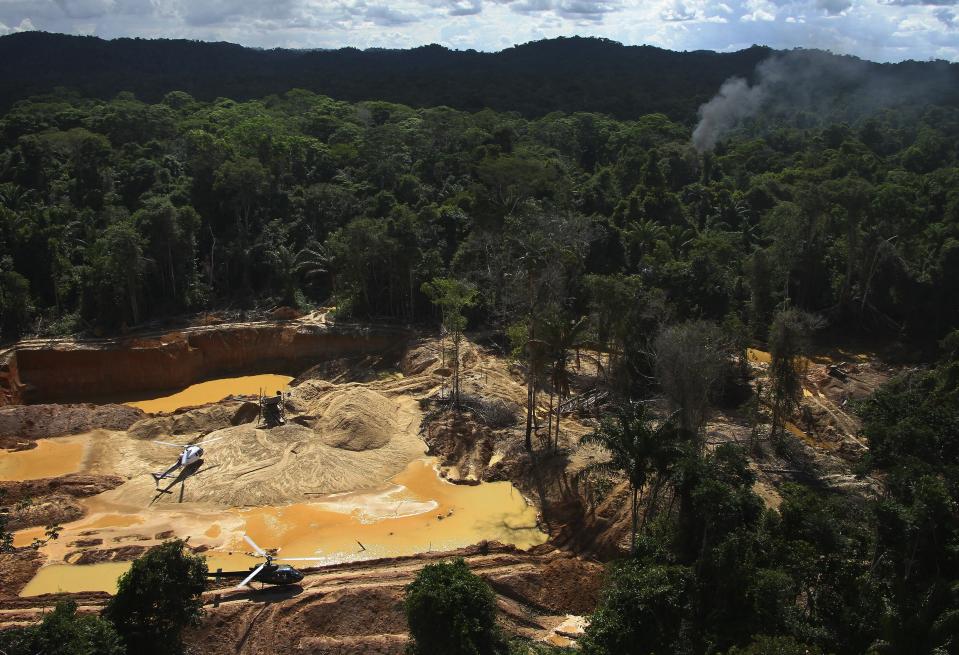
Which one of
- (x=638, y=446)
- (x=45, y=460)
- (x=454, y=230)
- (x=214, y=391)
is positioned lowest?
(x=214, y=391)

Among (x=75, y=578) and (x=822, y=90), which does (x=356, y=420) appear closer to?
(x=75, y=578)

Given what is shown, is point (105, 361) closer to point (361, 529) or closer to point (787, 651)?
point (361, 529)

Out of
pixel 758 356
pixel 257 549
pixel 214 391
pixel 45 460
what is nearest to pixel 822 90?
pixel 758 356

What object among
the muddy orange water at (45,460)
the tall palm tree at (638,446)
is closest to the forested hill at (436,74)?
the muddy orange water at (45,460)

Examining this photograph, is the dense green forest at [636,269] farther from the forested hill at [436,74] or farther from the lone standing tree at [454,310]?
the forested hill at [436,74]

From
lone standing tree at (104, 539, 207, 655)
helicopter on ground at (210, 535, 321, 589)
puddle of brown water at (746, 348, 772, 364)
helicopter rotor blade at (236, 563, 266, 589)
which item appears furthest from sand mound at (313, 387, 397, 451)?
puddle of brown water at (746, 348, 772, 364)

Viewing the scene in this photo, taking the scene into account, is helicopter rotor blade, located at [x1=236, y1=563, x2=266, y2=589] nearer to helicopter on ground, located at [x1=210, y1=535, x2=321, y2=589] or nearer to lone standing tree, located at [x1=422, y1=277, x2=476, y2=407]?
helicopter on ground, located at [x1=210, y1=535, x2=321, y2=589]
